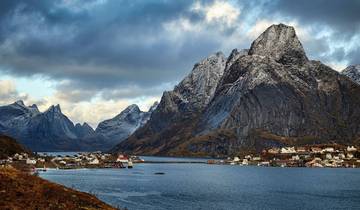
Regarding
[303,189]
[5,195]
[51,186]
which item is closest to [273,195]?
[303,189]

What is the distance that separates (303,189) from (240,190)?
85.6 ft

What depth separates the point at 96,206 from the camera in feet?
A: 267

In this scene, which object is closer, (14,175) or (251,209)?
(14,175)

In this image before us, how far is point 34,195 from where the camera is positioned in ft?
258

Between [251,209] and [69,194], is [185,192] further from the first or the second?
[69,194]

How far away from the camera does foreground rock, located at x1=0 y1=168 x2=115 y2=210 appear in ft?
237

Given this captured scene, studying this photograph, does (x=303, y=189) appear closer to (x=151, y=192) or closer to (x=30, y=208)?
(x=151, y=192)

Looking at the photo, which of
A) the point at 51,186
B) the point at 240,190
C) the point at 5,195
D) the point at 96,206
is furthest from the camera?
the point at 240,190

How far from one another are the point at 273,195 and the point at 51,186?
98.4 meters

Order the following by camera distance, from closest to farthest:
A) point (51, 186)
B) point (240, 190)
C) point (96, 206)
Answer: point (96, 206)
point (51, 186)
point (240, 190)

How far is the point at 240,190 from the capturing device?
186750 mm

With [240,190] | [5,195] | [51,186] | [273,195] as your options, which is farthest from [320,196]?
[5,195]

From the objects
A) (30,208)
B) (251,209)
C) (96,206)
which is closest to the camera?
(30,208)

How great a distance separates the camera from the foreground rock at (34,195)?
237ft
